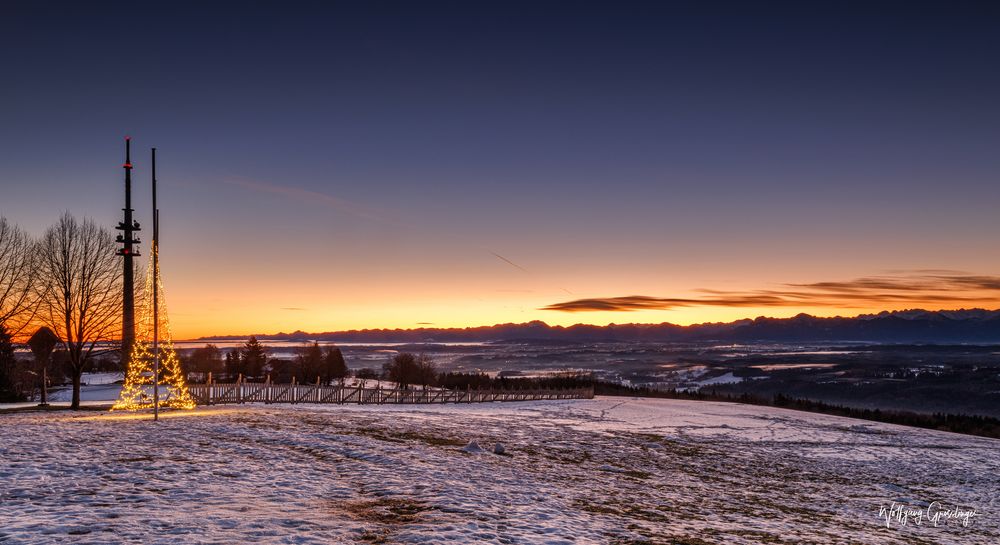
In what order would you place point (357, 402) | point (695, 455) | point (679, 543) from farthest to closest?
point (357, 402), point (695, 455), point (679, 543)

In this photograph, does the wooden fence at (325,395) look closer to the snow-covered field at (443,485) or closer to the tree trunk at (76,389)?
the tree trunk at (76,389)

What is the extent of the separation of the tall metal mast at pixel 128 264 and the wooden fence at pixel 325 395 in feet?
15.9

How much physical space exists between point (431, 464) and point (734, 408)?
3842 centimetres

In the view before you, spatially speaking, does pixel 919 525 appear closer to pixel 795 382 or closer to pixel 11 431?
pixel 11 431

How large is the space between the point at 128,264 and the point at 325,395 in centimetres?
1453

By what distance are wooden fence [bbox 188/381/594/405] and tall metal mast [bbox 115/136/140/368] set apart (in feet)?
15.9

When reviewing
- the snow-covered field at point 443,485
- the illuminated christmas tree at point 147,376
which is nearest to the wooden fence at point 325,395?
the illuminated christmas tree at point 147,376

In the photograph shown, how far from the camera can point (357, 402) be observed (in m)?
39.9

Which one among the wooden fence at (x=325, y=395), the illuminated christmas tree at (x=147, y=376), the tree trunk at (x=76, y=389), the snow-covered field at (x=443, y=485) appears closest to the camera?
the snow-covered field at (x=443, y=485)

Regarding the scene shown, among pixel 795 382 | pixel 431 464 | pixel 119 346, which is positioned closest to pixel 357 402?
pixel 119 346

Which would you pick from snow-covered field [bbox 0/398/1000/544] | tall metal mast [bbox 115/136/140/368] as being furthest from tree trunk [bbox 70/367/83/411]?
snow-covered field [bbox 0/398/1000/544]

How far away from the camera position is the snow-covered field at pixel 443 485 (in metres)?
9.77

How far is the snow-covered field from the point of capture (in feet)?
32.1

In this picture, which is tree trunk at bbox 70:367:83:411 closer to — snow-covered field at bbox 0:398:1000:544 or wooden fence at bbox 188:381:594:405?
wooden fence at bbox 188:381:594:405
